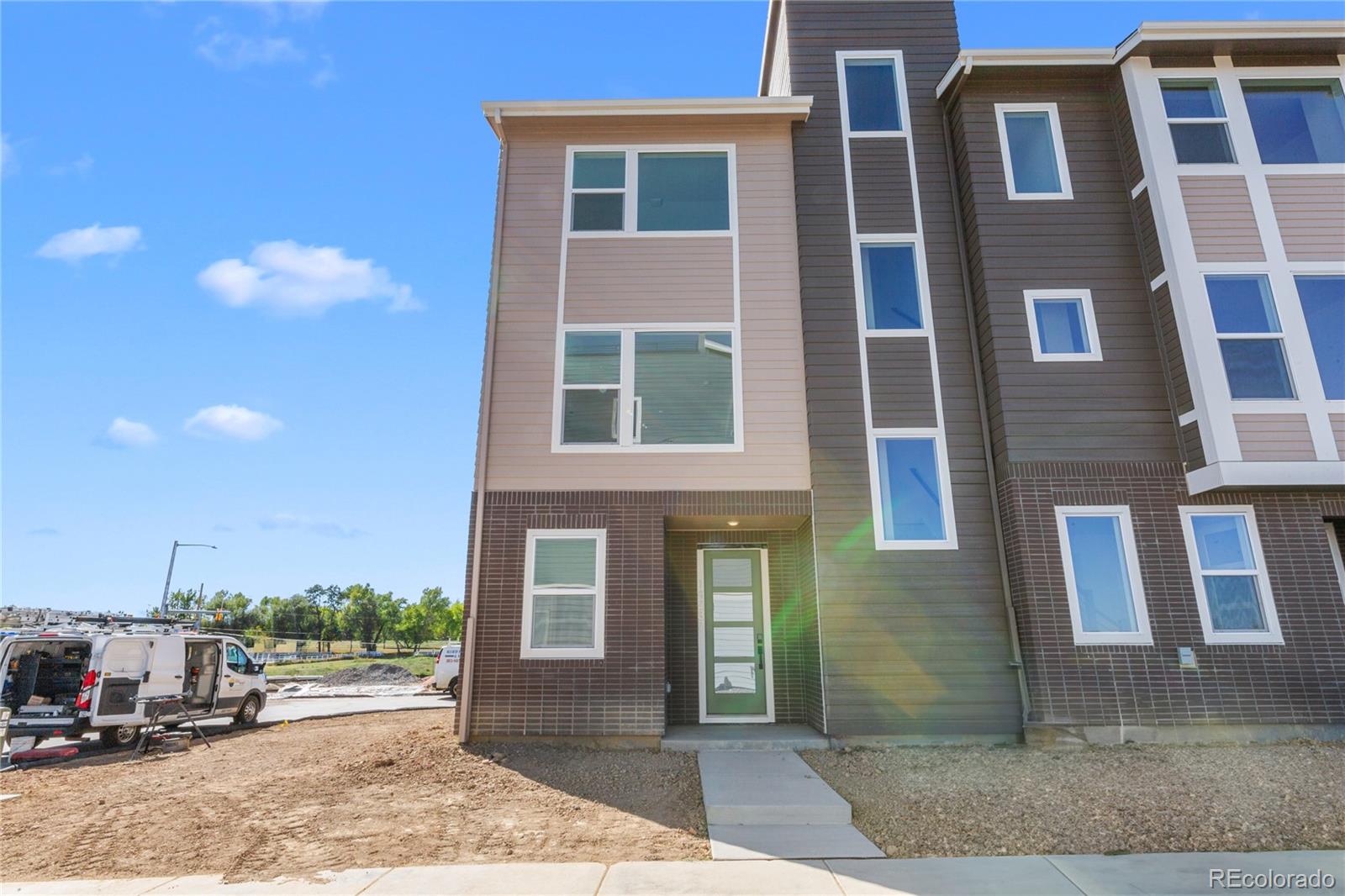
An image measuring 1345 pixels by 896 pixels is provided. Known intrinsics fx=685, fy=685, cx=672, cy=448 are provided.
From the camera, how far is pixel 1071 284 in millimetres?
8797

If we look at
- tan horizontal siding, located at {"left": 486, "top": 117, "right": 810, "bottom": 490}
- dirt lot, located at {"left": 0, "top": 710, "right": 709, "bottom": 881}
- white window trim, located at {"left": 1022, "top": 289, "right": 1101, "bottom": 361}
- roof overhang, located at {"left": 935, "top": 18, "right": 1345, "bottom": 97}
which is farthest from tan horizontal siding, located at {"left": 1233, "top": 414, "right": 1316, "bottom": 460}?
dirt lot, located at {"left": 0, "top": 710, "right": 709, "bottom": 881}

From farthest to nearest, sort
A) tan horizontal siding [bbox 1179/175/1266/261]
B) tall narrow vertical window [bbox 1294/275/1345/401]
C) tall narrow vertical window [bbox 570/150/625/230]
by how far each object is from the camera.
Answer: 1. tall narrow vertical window [bbox 570/150/625/230]
2. tan horizontal siding [bbox 1179/175/1266/261]
3. tall narrow vertical window [bbox 1294/275/1345/401]

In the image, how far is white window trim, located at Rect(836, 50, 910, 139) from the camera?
9875mm

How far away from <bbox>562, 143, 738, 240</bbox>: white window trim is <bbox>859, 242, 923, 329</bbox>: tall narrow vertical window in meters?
1.94

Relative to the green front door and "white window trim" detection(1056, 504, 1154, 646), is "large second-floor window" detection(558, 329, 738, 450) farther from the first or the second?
"white window trim" detection(1056, 504, 1154, 646)

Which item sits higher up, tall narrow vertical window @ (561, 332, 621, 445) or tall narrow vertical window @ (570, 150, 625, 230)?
tall narrow vertical window @ (570, 150, 625, 230)

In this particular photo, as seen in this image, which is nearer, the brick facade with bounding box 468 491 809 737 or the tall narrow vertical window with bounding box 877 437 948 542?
the brick facade with bounding box 468 491 809 737

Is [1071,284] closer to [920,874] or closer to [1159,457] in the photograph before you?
[1159,457]

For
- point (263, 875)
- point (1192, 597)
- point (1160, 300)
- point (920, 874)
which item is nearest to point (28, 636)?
point (263, 875)

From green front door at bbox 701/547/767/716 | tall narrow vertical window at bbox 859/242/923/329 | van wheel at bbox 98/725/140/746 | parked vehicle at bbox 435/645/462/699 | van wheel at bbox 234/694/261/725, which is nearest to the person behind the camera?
green front door at bbox 701/547/767/716

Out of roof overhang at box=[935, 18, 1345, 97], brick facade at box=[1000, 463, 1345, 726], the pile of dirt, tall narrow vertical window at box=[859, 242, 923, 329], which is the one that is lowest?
the pile of dirt

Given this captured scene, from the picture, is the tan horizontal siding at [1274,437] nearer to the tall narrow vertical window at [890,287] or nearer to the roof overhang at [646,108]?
the tall narrow vertical window at [890,287]

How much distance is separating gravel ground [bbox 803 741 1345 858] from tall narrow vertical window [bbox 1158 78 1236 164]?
23.4 ft

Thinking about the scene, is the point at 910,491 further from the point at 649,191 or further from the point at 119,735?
the point at 119,735
